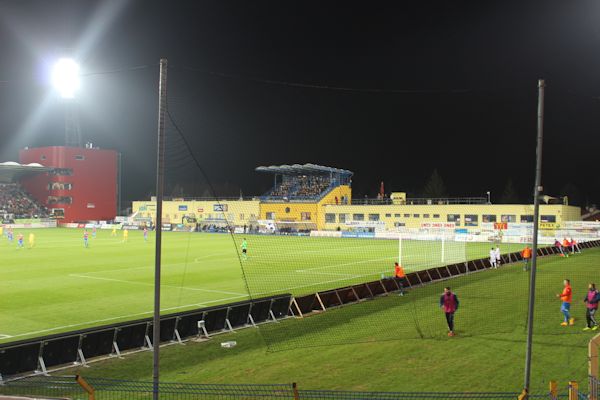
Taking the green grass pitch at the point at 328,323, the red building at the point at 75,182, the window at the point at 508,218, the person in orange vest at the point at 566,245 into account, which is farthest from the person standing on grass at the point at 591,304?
the red building at the point at 75,182

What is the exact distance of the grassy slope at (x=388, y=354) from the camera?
37.1ft

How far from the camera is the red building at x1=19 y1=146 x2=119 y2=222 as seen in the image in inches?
3474

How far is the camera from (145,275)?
98.3ft

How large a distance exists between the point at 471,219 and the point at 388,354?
57445 millimetres

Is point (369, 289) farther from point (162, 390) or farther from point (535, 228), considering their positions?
point (535, 228)

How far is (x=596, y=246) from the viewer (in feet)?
161

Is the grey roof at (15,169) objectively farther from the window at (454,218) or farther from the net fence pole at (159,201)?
the net fence pole at (159,201)

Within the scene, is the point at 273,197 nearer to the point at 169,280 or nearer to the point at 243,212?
the point at 243,212

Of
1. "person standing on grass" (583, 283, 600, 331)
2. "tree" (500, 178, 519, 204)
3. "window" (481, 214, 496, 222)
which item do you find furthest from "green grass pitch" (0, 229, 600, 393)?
"tree" (500, 178, 519, 204)

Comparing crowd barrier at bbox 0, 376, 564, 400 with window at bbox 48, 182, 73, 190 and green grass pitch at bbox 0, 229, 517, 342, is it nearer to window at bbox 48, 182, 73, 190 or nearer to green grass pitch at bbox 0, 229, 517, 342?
green grass pitch at bbox 0, 229, 517, 342

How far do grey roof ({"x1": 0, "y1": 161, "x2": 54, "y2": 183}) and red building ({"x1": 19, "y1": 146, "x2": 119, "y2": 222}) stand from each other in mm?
1599

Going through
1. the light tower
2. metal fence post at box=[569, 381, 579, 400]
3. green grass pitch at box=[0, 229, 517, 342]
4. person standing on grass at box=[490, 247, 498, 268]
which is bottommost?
green grass pitch at box=[0, 229, 517, 342]

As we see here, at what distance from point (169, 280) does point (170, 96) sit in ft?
60.7

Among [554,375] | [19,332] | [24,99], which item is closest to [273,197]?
[24,99]
